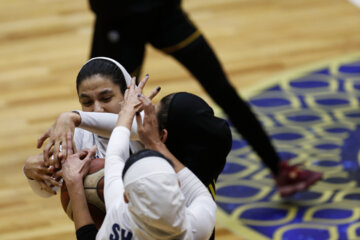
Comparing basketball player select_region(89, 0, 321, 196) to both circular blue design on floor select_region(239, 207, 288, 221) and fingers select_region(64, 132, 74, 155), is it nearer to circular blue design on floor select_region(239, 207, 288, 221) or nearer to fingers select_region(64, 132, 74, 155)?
circular blue design on floor select_region(239, 207, 288, 221)

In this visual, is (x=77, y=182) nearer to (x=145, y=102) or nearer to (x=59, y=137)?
(x=59, y=137)

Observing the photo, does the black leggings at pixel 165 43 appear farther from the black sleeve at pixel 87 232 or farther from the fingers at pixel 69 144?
the black sleeve at pixel 87 232

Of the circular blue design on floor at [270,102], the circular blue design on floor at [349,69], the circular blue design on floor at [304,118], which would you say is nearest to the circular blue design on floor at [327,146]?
the circular blue design on floor at [304,118]

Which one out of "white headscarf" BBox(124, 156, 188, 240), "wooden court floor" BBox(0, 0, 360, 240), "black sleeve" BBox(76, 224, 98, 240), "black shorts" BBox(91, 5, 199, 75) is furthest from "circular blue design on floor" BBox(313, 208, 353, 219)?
"white headscarf" BBox(124, 156, 188, 240)

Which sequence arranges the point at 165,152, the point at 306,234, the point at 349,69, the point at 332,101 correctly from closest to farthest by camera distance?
the point at 165,152 → the point at 306,234 → the point at 332,101 → the point at 349,69

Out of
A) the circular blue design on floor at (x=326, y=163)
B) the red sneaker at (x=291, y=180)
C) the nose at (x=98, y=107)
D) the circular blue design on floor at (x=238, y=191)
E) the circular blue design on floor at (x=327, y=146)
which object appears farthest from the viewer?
the circular blue design on floor at (x=327, y=146)

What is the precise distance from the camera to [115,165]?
2096mm

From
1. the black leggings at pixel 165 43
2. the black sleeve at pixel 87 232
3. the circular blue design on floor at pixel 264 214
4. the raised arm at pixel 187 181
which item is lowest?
the circular blue design on floor at pixel 264 214

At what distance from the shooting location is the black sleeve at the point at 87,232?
2156 millimetres

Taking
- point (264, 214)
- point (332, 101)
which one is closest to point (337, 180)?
point (264, 214)

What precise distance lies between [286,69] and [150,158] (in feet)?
12.4

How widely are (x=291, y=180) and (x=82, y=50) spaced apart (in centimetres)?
239

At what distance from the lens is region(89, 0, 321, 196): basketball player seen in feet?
12.4

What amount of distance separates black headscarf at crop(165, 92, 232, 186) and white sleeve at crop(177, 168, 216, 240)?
93mm
